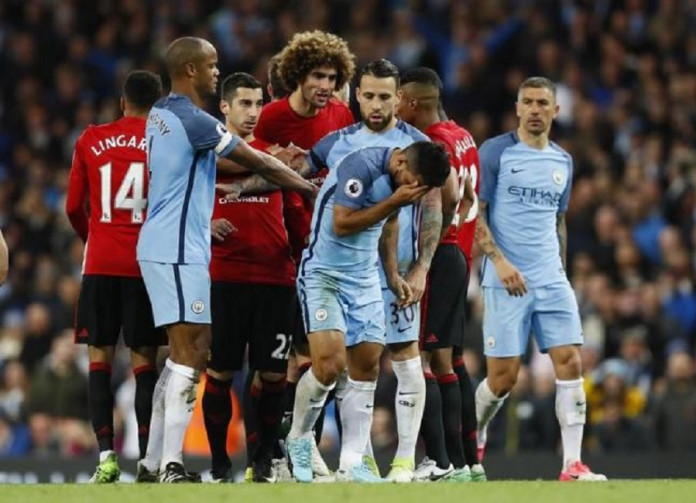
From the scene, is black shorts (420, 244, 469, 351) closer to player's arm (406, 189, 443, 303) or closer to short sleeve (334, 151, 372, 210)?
player's arm (406, 189, 443, 303)

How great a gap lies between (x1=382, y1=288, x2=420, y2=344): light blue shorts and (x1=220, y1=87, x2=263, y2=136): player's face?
153 centimetres

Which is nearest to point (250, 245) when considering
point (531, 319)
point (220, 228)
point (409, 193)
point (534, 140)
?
point (220, 228)

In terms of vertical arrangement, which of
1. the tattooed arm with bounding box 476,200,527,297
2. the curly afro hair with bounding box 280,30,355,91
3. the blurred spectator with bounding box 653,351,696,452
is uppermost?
the curly afro hair with bounding box 280,30,355,91

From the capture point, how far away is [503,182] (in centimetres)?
1320

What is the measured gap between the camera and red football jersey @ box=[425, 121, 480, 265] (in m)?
12.4

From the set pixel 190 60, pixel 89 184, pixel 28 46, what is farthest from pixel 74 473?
pixel 28 46

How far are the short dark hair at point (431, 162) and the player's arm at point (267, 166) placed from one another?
833 mm

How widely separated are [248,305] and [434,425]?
1449mm

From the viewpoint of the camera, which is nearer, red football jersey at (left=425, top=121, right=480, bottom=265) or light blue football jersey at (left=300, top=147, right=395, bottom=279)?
light blue football jersey at (left=300, top=147, right=395, bottom=279)

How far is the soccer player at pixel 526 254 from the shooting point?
13000 millimetres

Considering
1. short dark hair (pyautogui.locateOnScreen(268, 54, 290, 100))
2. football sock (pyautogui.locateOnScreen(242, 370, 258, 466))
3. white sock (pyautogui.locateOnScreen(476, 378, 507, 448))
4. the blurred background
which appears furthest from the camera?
the blurred background

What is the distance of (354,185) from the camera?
11312 mm

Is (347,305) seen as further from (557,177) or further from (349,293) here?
(557,177)

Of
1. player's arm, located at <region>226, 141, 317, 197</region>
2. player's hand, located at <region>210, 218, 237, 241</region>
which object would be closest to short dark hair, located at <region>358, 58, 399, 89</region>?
player's arm, located at <region>226, 141, 317, 197</region>
